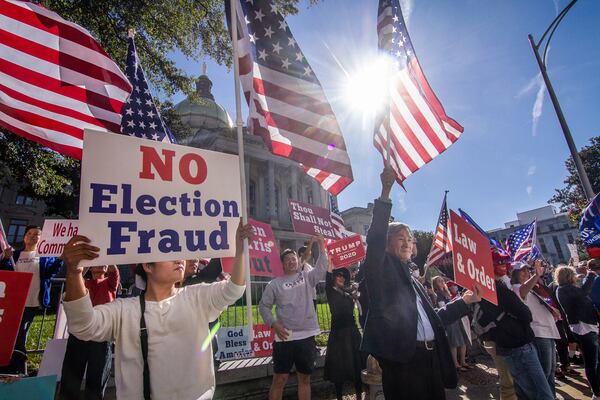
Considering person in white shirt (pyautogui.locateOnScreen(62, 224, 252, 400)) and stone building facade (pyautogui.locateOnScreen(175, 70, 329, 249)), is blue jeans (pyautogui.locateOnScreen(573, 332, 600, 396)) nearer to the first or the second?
person in white shirt (pyautogui.locateOnScreen(62, 224, 252, 400))

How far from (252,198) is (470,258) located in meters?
40.2

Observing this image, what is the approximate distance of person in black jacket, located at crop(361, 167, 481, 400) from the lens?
7.98ft

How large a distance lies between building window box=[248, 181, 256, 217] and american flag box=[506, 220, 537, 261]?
107ft

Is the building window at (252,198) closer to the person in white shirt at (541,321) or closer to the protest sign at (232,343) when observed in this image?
the protest sign at (232,343)

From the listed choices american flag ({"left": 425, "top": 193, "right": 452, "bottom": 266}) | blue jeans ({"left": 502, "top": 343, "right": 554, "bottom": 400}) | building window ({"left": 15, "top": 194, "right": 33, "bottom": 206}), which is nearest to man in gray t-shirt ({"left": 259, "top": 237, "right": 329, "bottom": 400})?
blue jeans ({"left": 502, "top": 343, "right": 554, "bottom": 400})

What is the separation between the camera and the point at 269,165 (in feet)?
136

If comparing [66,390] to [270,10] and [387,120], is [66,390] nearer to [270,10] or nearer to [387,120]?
[387,120]

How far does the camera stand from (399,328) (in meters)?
2.47

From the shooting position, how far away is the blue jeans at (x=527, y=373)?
3.31 m

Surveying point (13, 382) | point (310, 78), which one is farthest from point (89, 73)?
point (13, 382)

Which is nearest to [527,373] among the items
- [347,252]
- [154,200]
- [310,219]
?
[347,252]

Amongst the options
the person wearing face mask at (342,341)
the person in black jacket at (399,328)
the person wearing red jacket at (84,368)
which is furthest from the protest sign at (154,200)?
the person wearing face mask at (342,341)

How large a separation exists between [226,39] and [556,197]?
1805 inches

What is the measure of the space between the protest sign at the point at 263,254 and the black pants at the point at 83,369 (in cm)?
263
